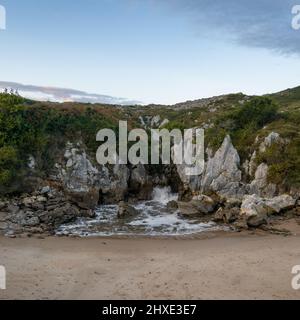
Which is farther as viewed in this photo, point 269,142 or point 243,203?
point 269,142

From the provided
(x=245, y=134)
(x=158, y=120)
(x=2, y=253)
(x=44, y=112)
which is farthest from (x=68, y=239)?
(x=158, y=120)

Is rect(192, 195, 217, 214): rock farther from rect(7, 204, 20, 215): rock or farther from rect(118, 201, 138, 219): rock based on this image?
rect(7, 204, 20, 215): rock

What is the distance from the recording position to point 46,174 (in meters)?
43.5

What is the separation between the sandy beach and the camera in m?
20.3

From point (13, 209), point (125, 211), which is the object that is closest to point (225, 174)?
point (125, 211)

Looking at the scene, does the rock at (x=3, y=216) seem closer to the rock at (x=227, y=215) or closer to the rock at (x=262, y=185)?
the rock at (x=227, y=215)

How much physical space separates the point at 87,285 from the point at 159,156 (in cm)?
3235

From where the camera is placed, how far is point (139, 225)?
35625 millimetres

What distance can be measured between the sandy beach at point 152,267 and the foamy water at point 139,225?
1.98 m

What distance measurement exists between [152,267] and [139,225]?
11.3 meters

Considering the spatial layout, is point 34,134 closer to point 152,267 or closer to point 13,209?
point 13,209

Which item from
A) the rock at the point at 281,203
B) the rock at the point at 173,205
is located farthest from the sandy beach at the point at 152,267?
the rock at the point at 173,205
